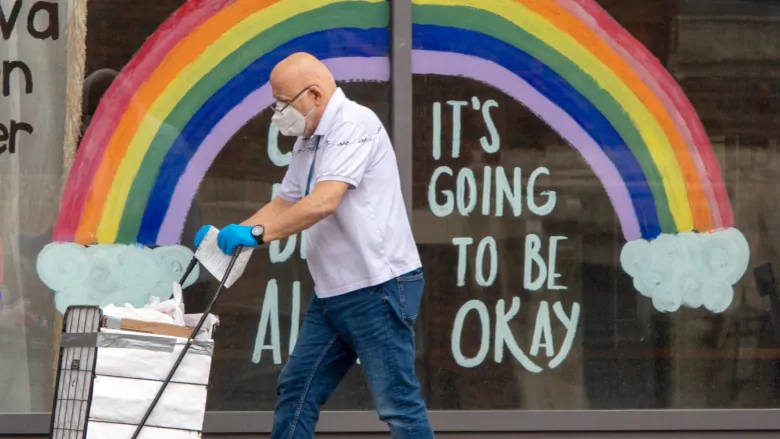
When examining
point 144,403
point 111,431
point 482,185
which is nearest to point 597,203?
point 482,185

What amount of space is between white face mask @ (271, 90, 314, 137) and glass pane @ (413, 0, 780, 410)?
5.14 feet

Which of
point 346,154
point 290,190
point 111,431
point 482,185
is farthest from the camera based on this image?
point 482,185

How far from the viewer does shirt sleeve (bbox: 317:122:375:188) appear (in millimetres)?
4605

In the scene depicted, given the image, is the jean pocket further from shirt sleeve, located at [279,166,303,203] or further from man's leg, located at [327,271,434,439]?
shirt sleeve, located at [279,166,303,203]

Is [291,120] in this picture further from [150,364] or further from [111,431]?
[111,431]

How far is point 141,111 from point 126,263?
0.71m

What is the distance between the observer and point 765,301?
648 cm

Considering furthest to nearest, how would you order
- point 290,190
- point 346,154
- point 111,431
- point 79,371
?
point 290,190, point 346,154, point 79,371, point 111,431

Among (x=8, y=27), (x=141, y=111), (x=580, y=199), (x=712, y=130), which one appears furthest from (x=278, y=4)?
(x=712, y=130)

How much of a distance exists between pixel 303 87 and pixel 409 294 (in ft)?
2.76

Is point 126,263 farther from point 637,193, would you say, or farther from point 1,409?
point 637,193

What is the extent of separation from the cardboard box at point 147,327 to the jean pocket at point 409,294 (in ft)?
2.54

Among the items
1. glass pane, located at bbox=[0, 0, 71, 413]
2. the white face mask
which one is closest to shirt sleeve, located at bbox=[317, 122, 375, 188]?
the white face mask

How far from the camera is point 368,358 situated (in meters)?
4.73
